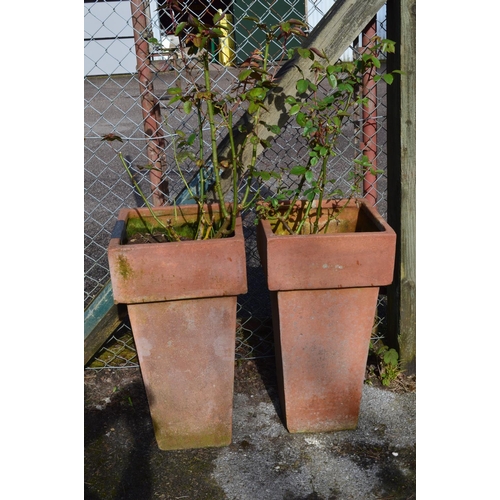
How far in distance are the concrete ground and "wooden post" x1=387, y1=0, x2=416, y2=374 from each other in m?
0.31

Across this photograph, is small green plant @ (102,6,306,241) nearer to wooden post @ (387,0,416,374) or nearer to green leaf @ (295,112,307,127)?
green leaf @ (295,112,307,127)

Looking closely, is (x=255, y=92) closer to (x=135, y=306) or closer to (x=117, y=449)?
(x=135, y=306)

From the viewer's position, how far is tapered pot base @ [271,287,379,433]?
2.27 metres

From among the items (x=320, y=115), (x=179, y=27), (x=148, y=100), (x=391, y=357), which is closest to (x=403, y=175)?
(x=320, y=115)

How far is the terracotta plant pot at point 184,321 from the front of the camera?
2.11 metres

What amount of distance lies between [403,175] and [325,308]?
745 mm

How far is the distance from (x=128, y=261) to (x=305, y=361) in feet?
2.62

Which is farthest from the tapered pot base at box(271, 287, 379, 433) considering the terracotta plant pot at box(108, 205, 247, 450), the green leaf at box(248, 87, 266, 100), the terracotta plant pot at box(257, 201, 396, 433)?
the green leaf at box(248, 87, 266, 100)

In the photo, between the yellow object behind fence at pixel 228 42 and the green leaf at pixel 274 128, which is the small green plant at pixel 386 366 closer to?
the green leaf at pixel 274 128

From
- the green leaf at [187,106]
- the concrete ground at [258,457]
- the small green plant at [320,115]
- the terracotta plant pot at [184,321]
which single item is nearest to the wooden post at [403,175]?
the small green plant at [320,115]

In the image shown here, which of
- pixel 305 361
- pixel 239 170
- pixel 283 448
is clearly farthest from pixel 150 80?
pixel 283 448

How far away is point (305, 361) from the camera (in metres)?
2.35

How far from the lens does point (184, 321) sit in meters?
2.21

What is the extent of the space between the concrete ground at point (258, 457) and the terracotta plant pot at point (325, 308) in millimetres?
125
